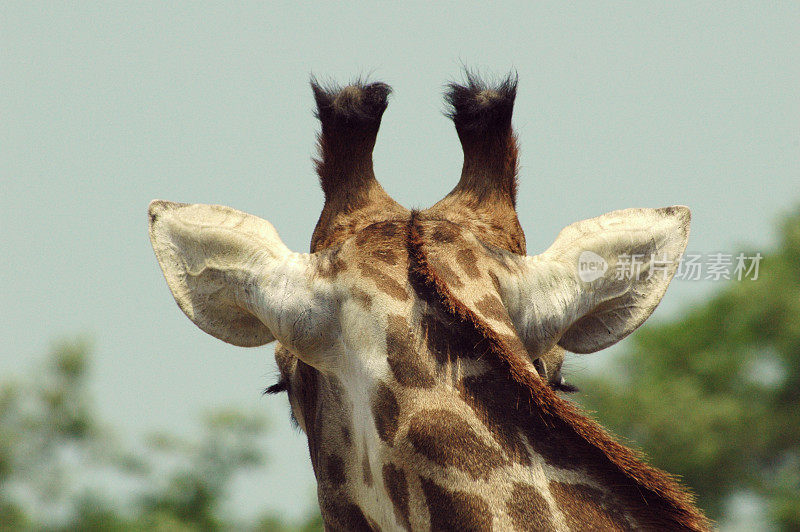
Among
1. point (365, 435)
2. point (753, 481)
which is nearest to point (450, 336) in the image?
point (365, 435)

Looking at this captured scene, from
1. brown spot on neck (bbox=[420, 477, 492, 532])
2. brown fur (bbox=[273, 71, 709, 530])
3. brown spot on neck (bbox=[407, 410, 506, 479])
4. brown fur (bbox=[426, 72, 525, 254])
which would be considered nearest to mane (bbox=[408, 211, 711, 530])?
brown fur (bbox=[273, 71, 709, 530])

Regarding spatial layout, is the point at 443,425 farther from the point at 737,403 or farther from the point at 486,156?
the point at 737,403

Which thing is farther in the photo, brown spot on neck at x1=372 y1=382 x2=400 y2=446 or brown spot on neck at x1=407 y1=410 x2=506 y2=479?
brown spot on neck at x1=372 y1=382 x2=400 y2=446

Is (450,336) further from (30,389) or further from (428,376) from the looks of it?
(30,389)

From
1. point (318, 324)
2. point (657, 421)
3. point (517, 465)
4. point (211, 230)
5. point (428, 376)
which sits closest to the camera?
point (517, 465)

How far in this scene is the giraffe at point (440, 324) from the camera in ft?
6.88

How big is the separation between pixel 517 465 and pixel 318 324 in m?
0.67

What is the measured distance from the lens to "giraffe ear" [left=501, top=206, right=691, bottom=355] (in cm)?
261

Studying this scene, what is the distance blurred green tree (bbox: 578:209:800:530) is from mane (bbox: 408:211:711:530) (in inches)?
745

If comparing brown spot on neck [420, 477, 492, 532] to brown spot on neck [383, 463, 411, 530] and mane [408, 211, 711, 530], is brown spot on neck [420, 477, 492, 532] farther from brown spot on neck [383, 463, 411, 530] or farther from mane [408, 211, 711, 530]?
mane [408, 211, 711, 530]

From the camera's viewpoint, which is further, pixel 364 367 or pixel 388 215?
pixel 388 215

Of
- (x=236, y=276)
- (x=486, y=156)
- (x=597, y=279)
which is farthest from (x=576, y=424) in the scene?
(x=486, y=156)

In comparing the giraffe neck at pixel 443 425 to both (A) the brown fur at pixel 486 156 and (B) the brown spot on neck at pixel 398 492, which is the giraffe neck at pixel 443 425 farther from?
(A) the brown fur at pixel 486 156

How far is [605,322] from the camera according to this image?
2.83 m
